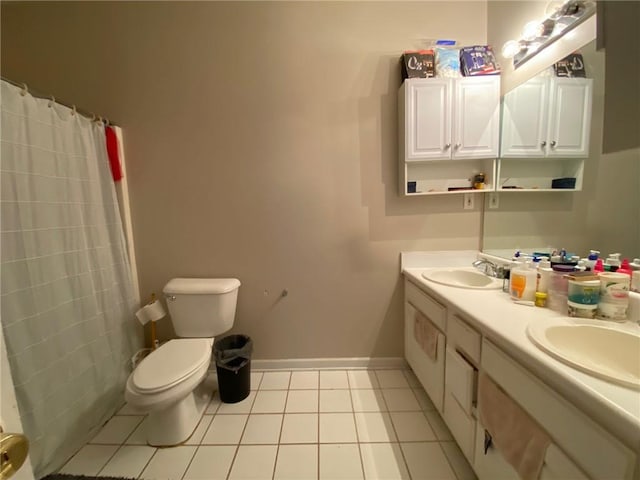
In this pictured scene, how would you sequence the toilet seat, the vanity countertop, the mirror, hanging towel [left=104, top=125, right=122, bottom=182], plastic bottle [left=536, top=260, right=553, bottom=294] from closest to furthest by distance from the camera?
the vanity countertop → the mirror → plastic bottle [left=536, top=260, right=553, bottom=294] → the toilet seat → hanging towel [left=104, top=125, right=122, bottom=182]

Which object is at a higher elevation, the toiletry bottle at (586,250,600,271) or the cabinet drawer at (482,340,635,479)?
the toiletry bottle at (586,250,600,271)

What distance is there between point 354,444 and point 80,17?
9.95ft

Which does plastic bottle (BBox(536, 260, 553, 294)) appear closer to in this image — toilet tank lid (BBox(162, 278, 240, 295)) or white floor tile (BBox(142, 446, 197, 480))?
toilet tank lid (BBox(162, 278, 240, 295))

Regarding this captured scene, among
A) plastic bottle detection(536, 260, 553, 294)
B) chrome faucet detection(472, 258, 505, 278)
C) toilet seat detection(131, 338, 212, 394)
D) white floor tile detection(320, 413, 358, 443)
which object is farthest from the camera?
chrome faucet detection(472, 258, 505, 278)

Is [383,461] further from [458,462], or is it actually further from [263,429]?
[263,429]

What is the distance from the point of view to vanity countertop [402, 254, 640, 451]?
555mm

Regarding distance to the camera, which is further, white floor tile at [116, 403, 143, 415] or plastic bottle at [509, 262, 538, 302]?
white floor tile at [116, 403, 143, 415]

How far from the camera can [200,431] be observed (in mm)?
1432

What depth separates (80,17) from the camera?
5.51ft

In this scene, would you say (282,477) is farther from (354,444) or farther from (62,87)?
(62,87)

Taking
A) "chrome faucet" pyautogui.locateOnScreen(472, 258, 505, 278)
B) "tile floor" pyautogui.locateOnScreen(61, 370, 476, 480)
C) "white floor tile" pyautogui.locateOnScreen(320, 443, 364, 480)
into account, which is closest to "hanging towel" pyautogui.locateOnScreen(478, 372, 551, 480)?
"tile floor" pyautogui.locateOnScreen(61, 370, 476, 480)

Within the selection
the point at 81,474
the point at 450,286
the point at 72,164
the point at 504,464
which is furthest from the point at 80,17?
the point at 504,464

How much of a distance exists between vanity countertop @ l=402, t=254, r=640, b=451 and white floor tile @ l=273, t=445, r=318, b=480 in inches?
38.7

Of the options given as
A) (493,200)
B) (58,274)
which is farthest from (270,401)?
(493,200)
